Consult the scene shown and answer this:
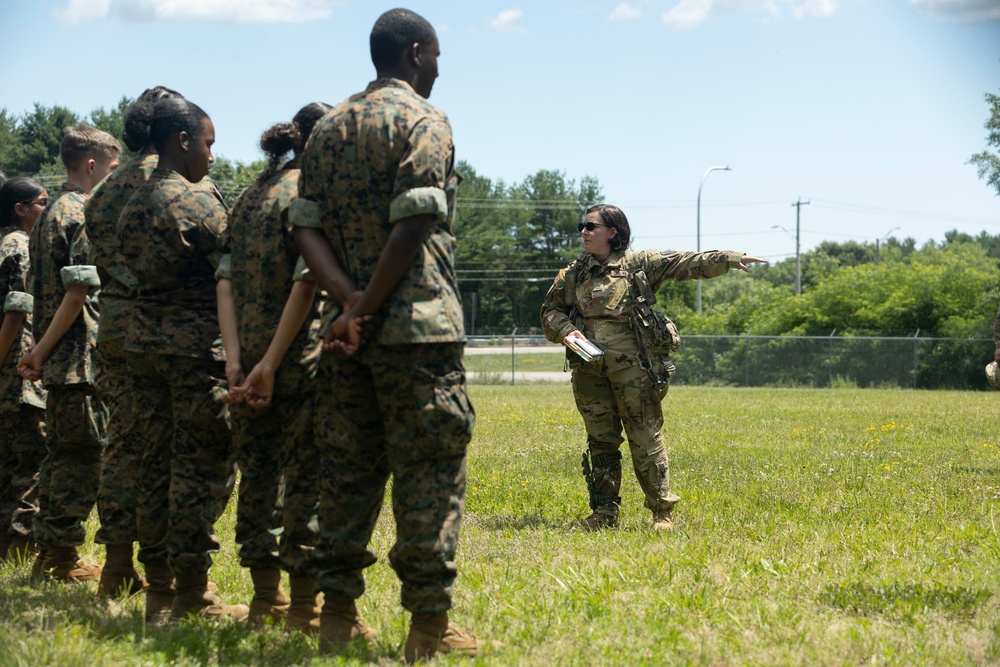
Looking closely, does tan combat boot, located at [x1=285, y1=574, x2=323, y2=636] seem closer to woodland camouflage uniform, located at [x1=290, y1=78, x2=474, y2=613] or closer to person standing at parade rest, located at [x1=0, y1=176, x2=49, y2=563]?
woodland camouflage uniform, located at [x1=290, y1=78, x2=474, y2=613]

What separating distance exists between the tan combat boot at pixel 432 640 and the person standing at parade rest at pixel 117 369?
177cm

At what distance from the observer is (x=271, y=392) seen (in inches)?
177

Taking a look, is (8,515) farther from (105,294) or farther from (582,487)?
(582,487)

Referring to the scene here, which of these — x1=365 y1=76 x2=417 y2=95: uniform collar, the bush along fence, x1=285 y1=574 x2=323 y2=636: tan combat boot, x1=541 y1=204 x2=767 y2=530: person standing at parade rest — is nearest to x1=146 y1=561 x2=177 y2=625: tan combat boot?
x1=285 y1=574 x2=323 y2=636: tan combat boot

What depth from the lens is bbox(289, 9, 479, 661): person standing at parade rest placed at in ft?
13.1

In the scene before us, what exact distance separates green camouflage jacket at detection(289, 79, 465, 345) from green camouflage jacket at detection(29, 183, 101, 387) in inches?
81.1

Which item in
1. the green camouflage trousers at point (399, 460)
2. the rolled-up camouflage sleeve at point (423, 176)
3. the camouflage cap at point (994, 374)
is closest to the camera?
the rolled-up camouflage sleeve at point (423, 176)

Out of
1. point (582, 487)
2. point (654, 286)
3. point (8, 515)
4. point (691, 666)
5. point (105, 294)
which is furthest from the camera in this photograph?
point (582, 487)

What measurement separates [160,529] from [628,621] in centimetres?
226

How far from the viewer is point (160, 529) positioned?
504 cm

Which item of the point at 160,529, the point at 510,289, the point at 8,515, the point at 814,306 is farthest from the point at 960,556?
the point at 510,289

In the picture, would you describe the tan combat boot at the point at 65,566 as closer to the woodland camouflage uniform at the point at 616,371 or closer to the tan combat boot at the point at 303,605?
the tan combat boot at the point at 303,605

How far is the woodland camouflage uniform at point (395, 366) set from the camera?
4.02 metres

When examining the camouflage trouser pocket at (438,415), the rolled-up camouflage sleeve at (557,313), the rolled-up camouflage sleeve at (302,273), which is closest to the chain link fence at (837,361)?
the rolled-up camouflage sleeve at (557,313)
